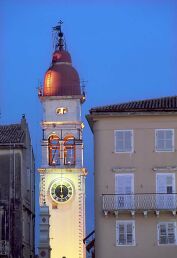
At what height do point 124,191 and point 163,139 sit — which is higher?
point 163,139

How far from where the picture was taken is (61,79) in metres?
102

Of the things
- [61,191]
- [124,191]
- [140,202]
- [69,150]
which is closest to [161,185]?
[140,202]

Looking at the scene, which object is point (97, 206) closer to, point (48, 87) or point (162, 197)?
point (162, 197)

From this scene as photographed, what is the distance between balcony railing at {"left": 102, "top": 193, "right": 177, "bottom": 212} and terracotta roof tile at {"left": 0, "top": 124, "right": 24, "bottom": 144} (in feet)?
51.1

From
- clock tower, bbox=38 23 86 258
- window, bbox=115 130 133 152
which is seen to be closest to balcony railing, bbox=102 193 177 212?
window, bbox=115 130 133 152

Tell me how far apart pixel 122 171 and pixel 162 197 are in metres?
3.18

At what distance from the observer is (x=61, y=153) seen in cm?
9794

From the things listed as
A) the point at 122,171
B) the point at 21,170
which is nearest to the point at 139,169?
the point at 122,171

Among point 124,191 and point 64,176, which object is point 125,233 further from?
point 64,176

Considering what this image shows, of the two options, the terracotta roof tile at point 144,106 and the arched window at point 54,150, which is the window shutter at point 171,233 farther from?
the arched window at point 54,150

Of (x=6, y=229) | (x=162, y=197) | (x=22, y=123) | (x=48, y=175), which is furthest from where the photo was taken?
(x=48, y=175)

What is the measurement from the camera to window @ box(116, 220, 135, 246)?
65.1 meters

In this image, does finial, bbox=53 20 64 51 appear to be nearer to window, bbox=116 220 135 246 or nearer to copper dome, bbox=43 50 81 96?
copper dome, bbox=43 50 81 96

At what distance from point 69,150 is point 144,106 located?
32.2 meters
